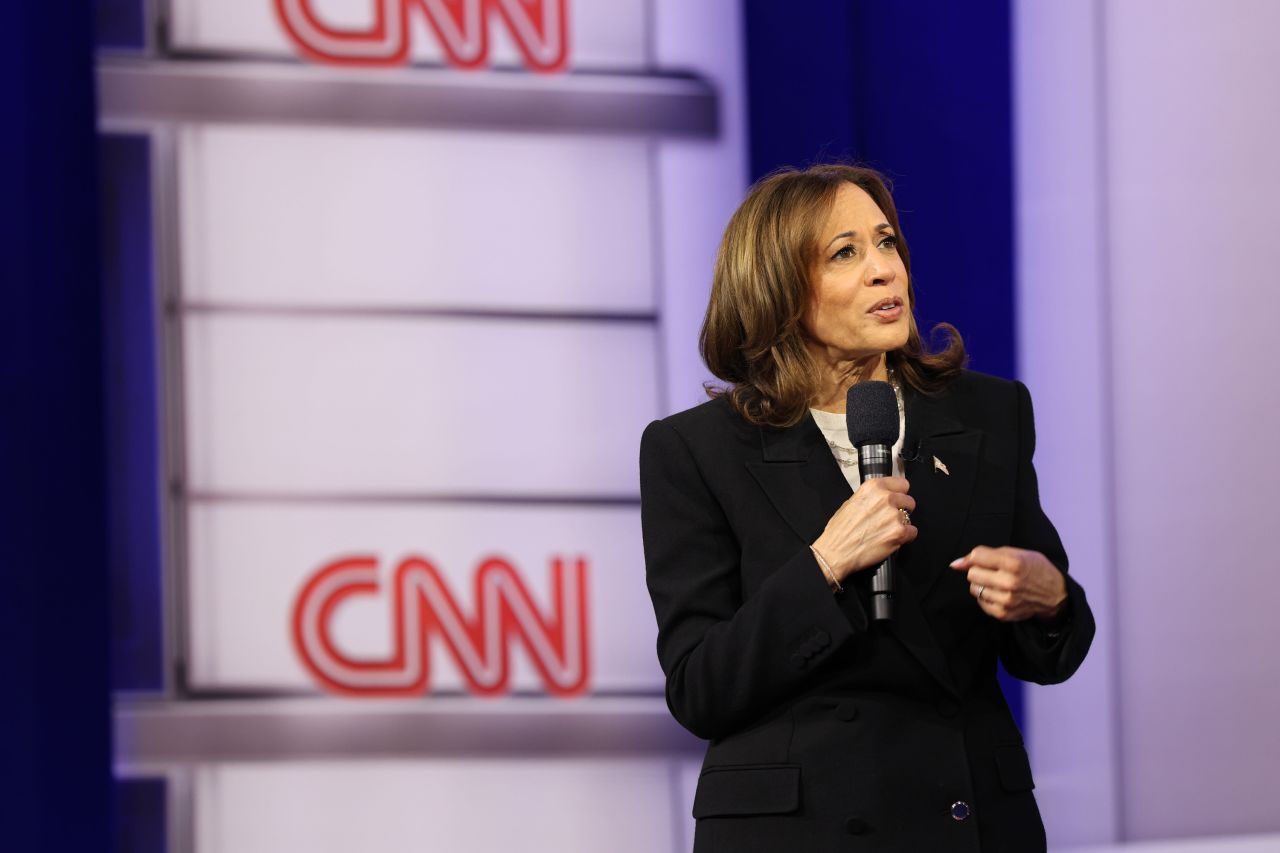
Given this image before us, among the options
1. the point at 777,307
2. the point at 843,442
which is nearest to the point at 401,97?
the point at 777,307

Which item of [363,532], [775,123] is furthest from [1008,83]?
[363,532]

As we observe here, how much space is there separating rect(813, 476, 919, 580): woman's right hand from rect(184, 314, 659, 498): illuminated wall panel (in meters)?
1.92

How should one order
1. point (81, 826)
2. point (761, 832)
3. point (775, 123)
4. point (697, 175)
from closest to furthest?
1. point (761, 832)
2. point (81, 826)
3. point (775, 123)
4. point (697, 175)

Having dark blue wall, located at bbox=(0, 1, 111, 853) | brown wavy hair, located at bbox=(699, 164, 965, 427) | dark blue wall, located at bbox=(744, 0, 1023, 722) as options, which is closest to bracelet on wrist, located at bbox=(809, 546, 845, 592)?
brown wavy hair, located at bbox=(699, 164, 965, 427)

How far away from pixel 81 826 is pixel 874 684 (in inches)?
84.7

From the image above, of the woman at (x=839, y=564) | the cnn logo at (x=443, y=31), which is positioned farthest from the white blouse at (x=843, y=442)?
the cnn logo at (x=443, y=31)

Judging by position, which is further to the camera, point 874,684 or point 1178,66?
point 1178,66

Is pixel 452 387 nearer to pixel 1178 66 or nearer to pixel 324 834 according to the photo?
pixel 324 834

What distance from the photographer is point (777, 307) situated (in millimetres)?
1790

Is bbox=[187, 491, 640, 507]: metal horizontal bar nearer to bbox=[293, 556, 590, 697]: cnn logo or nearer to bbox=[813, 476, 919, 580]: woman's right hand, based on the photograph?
bbox=[293, 556, 590, 697]: cnn logo

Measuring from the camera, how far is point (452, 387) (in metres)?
3.44

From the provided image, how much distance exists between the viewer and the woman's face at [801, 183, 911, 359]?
1.74 meters

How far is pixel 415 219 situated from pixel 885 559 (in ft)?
7.16

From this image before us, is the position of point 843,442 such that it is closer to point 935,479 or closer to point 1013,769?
point 935,479
